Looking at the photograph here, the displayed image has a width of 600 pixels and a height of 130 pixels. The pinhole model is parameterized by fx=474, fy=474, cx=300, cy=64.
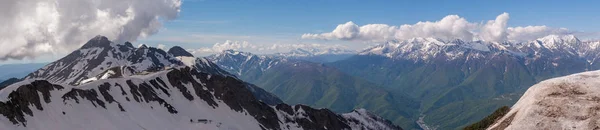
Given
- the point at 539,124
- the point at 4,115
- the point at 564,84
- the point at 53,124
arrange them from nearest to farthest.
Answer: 1. the point at 539,124
2. the point at 564,84
3. the point at 4,115
4. the point at 53,124

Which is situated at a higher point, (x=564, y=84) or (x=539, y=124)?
(x=564, y=84)

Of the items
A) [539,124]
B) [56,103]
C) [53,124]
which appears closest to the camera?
[539,124]

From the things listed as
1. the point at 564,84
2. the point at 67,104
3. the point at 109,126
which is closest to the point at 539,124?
the point at 564,84

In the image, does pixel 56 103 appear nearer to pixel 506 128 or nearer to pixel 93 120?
pixel 93 120

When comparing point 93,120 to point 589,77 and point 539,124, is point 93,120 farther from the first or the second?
point 589,77

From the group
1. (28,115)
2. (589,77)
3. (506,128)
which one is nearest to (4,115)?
(28,115)

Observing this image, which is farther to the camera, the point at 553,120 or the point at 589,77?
the point at 589,77
